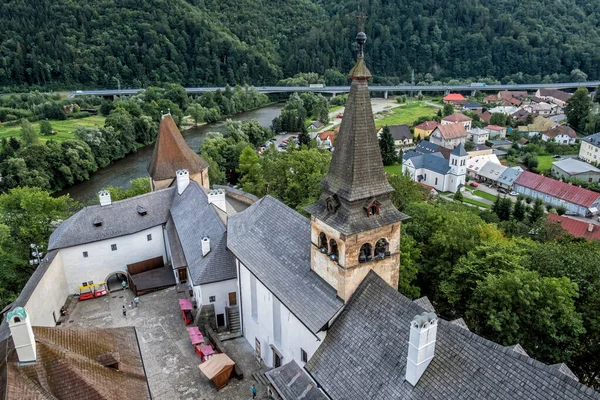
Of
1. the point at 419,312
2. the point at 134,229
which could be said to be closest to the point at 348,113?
the point at 419,312

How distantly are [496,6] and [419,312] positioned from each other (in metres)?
206

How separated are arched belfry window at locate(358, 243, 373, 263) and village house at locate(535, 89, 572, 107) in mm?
139791

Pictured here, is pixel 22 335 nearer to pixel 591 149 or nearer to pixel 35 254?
pixel 35 254

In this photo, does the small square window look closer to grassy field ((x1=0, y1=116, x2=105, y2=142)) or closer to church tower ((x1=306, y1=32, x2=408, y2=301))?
church tower ((x1=306, y1=32, x2=408, y2=301))

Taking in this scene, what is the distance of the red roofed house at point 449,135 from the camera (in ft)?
332

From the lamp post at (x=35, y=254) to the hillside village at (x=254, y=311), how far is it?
138 inches

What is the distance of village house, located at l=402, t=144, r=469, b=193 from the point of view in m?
75.5

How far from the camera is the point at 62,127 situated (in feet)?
317

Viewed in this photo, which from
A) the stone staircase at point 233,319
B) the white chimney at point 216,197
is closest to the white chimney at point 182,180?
the white chimney at point 216,197

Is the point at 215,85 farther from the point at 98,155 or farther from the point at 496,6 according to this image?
the point at 496,6

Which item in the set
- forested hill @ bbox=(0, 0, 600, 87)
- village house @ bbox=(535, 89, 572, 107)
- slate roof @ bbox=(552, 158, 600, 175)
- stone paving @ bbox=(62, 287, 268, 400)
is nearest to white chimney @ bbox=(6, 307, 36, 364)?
stone paving @ bbox=(62, 287, 268, 400)

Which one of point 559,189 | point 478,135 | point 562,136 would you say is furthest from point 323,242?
point 562,136

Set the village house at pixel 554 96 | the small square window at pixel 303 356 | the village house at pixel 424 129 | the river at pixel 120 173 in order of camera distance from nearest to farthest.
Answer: the small square window at pixel 303 356
the river at pixel 120 173
the village house at pixel 424 129
the village house at pixel 554 96

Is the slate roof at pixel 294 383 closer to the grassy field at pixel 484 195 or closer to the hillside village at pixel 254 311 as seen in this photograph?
the hillside village at pixel 254 311
